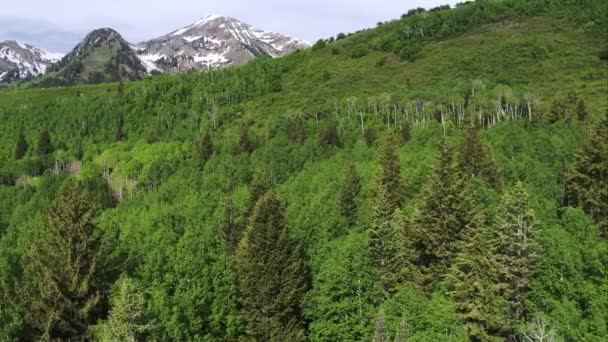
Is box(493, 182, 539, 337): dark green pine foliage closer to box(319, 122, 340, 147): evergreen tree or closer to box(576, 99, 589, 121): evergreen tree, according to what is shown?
box(576, 99, 589, 121): evergreen tree

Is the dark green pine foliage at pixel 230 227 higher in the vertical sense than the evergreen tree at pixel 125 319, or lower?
lower

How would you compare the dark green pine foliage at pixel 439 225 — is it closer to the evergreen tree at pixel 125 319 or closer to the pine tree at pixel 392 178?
the pine tree at pixel 392 178

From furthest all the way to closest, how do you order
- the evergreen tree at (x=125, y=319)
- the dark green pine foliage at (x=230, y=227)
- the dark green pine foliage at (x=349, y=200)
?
the dark green pine foliage at (x=349, y=200)
the dark green pine foliage at (x=230, y=227)
the evergreen tree at (x=125, y=319)

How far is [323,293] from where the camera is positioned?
58.3 meters

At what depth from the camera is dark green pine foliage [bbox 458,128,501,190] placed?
77938 millimetres

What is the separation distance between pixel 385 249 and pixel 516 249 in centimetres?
1377

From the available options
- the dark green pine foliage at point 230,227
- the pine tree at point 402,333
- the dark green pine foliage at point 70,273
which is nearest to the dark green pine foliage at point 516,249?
the pine tree at point 402,333

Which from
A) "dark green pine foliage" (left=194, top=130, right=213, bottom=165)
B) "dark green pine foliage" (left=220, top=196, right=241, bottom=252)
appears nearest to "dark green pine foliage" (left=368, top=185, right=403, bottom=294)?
"dark green pine foliage" (left=220, top=196, right=241, bottom=252)

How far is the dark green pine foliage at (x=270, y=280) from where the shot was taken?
5666 cm

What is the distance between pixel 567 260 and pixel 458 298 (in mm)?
12857

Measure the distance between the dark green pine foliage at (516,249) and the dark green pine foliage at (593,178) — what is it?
21.2m

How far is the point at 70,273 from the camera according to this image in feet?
161

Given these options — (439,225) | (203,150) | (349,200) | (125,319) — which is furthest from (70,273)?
(203,150)

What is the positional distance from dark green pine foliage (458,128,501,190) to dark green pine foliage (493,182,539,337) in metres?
25.3
